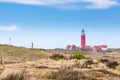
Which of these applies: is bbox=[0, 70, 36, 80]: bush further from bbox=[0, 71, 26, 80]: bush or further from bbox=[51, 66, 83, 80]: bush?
bbox=[51, 66, 83, 80]: bush

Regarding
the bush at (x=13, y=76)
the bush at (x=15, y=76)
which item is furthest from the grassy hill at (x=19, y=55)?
the bush at (x=15, y=76)

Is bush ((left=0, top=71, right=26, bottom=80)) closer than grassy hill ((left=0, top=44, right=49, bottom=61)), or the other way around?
bush ((left=0, top=71, right=26, bottom=80))

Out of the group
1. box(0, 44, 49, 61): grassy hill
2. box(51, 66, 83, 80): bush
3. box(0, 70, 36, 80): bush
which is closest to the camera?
box(0, 70, 36, 80): bush

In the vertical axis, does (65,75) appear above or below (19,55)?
below

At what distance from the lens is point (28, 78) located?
1538 centimetres

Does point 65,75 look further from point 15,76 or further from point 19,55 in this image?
point 19,55

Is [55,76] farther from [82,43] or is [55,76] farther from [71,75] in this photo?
[82,43]


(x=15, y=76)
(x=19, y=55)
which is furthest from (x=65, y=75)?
(x=19, y=55)

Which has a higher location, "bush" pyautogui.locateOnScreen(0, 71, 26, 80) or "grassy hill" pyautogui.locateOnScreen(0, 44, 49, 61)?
"grassy hill" pyautogui.locateOnScreen(0, 44, 49, 61)

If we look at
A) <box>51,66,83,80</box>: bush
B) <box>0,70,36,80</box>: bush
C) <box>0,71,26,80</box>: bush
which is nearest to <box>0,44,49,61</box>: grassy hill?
<box>51,66,83,80</box>: bush

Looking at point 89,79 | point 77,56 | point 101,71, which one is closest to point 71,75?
point 89,79

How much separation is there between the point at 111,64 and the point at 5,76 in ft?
94.7

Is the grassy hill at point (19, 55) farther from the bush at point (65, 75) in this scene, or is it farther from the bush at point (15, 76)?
the bush at point (15, 76)

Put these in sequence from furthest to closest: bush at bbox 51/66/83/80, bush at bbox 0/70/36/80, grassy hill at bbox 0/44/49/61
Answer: grassy hill at bbox 0/44/49/61
bush at bbox 51/66/83/80
bush at bbox 0/70/36/80
